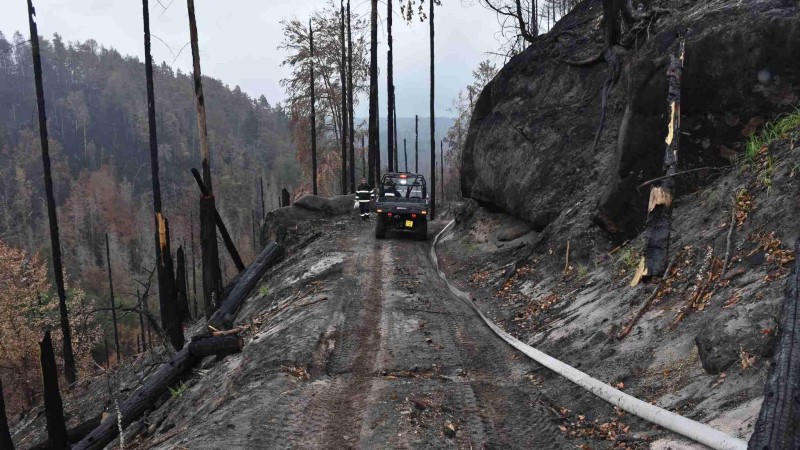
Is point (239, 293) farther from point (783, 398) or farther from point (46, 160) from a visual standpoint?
point (783, 398)

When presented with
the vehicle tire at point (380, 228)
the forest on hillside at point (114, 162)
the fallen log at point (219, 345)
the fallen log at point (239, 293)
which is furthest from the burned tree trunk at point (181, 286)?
the forest on hillside at point (114, 162)

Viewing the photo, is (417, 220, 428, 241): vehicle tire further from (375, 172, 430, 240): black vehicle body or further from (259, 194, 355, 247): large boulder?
(259, 194, 355, 247): large boulder

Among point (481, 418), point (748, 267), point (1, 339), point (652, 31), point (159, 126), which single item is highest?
point (159, 126)

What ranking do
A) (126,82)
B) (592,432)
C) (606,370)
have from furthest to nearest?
(126,82) → (606,370) → (592,432)

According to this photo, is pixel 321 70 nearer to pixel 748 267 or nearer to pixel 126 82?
pixel 748 267

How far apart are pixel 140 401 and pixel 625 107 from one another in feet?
40.1

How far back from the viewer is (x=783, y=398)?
130 inches

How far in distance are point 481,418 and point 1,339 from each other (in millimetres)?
38046

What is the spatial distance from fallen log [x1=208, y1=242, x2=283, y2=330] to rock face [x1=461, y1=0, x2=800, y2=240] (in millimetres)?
8089

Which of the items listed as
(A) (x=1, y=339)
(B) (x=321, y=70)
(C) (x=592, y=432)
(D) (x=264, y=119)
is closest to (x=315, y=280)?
(C) (x=592, y=432)

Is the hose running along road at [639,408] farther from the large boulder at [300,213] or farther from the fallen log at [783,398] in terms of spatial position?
the large boulder at [300,213]

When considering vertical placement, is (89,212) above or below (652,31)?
below

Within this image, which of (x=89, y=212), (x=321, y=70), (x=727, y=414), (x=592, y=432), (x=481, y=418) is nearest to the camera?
(x=727, y=414)

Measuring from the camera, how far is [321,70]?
37062mm
